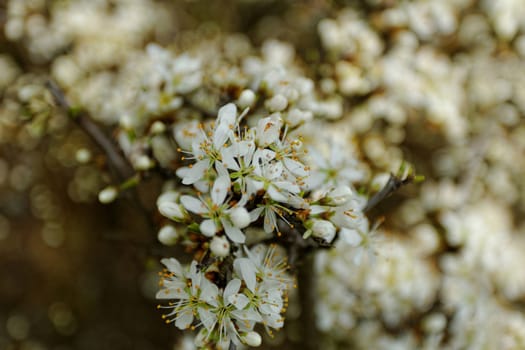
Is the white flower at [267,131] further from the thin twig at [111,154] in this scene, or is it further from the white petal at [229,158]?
the thin twig at [111,154]

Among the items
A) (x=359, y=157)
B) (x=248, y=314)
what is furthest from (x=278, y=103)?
(x=359, y=157)

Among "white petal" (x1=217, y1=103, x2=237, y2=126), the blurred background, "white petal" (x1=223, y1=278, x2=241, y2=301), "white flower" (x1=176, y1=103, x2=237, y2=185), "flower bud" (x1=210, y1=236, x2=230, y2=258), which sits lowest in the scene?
the blurred background

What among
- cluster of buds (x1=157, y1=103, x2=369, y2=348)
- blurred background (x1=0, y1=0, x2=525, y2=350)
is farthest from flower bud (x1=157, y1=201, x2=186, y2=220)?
blurred background (x1=0, y1=0, x2=525, y2=350)

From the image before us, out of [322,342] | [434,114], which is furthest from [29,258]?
[434,114]

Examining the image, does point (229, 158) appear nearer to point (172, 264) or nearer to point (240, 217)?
point (240, 217)

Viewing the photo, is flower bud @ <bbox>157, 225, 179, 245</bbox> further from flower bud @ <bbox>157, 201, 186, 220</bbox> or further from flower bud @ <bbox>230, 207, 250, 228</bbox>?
flower bud @ <bbox>230, 207, 250, 228</bbox>

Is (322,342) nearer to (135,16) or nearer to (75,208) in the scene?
(75,208)
